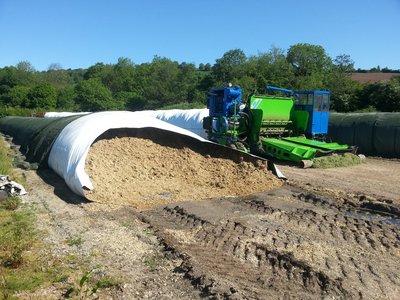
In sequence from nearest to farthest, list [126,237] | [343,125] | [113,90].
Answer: [126,237], [343,125], [113,90]

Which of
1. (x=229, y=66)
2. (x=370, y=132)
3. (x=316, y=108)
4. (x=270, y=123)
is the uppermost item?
(x=229, y=66)

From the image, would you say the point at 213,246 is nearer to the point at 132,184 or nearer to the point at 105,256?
the point at 105,256

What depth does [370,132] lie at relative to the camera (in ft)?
52.2

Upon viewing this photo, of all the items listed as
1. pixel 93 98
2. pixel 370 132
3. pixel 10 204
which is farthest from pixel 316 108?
pixel 93 98

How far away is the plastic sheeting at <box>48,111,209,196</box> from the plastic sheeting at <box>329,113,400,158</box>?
8.75 meters

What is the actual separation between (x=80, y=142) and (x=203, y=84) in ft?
150

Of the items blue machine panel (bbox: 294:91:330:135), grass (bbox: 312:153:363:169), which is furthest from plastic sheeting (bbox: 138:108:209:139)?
grass (bbox: 312:153:363:169)

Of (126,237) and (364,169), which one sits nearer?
(126,237)

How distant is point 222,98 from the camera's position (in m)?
14.2

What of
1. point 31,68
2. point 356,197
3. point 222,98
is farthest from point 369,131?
point 31,68

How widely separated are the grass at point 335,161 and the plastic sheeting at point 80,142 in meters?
4.43

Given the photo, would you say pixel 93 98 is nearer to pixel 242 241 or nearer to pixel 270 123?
pixel 270 123

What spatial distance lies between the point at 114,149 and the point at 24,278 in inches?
224

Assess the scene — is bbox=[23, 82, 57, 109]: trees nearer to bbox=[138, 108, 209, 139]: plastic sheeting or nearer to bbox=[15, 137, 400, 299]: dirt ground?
bbox=[138, 108, 209, 139]: plastic sheeting
